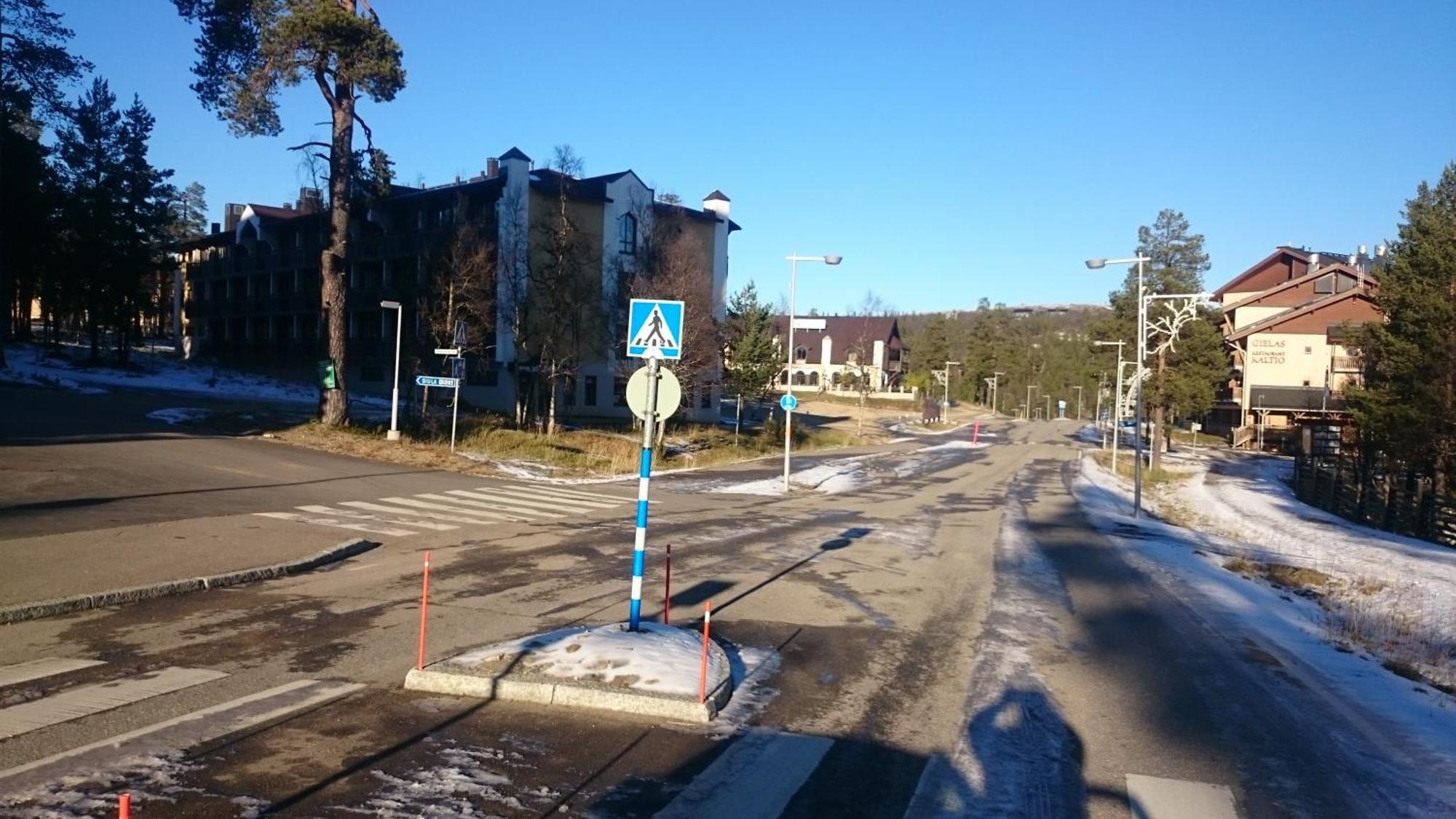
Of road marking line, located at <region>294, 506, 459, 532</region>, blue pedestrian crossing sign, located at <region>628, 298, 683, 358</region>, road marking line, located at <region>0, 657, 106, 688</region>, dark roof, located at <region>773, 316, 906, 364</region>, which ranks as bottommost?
road marking line, located at <region>294, 506, 459, 532</region>

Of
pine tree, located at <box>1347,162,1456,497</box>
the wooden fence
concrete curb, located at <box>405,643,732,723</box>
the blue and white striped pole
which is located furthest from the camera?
pine tree, located at <box>1347,162,1456,497</box>

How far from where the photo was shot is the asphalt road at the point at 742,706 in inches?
226

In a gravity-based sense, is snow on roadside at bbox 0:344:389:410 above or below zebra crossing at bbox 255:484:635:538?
above

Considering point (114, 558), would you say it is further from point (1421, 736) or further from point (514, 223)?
point (514, 223)

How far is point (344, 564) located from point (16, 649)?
17.2 ft

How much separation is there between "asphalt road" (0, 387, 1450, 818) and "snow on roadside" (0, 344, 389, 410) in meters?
28.0

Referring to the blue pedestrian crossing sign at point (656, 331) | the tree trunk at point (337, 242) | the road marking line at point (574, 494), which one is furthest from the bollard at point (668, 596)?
the tree trunk at point (337, 242)

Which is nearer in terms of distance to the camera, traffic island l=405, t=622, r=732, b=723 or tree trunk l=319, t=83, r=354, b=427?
traffic island l=405, t=622, r=732, b=723

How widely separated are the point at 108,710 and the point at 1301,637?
12.2m

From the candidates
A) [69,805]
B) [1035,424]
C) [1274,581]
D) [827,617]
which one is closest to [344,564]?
Result: [827,617]

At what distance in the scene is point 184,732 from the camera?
6465mm

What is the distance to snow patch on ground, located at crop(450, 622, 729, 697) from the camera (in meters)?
7.61

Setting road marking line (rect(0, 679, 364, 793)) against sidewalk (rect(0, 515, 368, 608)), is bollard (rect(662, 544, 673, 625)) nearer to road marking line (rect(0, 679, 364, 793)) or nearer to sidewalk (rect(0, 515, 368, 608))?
road marking line (rect(0, 679, 364, 793))

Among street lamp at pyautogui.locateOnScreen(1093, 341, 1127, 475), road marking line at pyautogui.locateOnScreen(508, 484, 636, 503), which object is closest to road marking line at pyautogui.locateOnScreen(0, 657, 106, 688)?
road marking line at pyautogui.locateOnScreen(508, 484, 636, 503)
